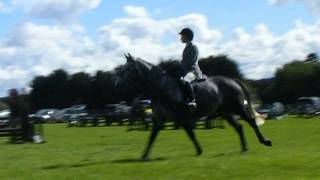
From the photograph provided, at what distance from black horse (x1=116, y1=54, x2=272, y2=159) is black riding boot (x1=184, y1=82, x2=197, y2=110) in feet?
0.45

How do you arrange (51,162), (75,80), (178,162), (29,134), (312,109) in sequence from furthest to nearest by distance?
1. (75,80)
2. (312,109)
3. (29,134)
4. (51,162)
5. (178,162)

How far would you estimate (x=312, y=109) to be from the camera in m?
64.8

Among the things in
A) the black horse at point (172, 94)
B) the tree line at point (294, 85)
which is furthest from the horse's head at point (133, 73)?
the tree line at point (294, 85)

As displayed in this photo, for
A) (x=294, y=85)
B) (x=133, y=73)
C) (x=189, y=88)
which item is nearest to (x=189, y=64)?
(x=189, y=88)

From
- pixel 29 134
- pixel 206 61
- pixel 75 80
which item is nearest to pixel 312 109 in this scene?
pixel 29 134

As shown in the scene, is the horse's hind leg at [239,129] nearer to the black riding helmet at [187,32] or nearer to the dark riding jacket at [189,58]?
the dark riding jacket at [189,58]

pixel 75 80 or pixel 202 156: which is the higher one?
pixel 75 80

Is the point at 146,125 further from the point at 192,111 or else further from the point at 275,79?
the point at 275,79

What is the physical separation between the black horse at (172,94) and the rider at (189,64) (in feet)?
0.59

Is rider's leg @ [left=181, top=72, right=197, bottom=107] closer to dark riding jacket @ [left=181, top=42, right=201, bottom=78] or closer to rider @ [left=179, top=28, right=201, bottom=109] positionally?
rider @ [left=179, top=28, right=201, bottom=109]

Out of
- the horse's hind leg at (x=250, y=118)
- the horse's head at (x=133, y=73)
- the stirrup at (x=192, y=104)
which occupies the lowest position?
the horse's hind leg at (x=250, y=118)

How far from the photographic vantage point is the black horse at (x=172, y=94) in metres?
17.1

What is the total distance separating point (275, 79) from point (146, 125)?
8991cm

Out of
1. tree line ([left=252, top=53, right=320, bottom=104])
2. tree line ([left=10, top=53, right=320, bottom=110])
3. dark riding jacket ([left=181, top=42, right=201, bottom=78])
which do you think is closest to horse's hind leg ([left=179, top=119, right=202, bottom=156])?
dark riding jacket ([left=181, top=42, right=201, bottom=78])
